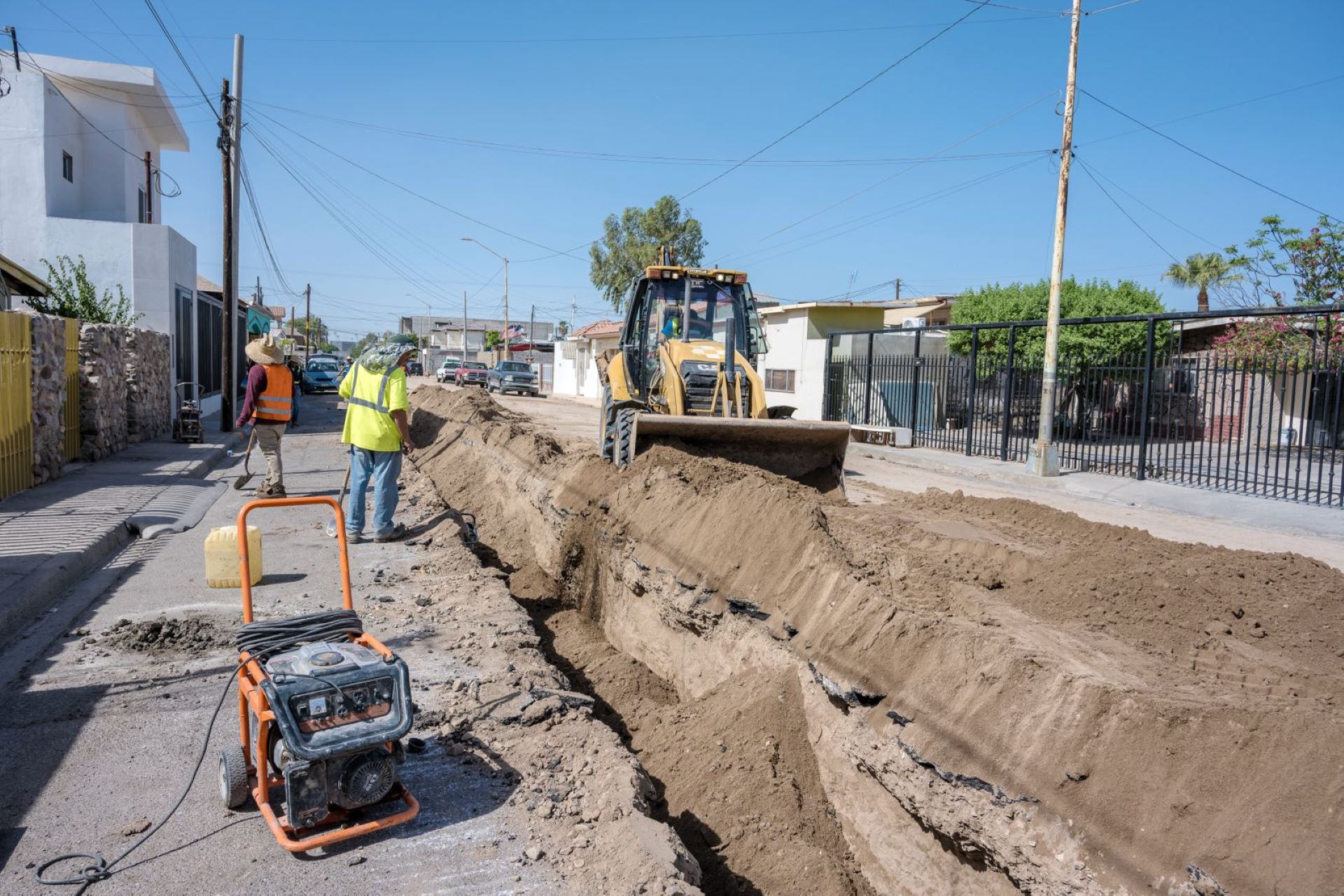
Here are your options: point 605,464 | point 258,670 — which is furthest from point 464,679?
point 605,464

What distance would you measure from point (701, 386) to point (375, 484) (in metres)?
3.87

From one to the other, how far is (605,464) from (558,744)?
18.2 ft

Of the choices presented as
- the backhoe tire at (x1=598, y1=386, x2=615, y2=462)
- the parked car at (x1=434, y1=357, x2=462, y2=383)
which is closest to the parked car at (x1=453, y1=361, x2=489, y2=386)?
the parked car at (x1=434, y1=357, x2=462, y2=383)

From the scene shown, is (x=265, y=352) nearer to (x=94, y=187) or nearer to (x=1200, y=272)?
(x=94, y=187)

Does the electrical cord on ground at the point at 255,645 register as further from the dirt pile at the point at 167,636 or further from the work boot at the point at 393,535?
the work boot at the point at 393,535

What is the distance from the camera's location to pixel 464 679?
5043mm

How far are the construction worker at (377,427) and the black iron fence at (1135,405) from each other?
11.7m

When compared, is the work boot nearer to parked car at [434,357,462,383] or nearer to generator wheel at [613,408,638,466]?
generator wheel at [613,408,638,466]

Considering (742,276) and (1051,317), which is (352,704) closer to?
(742,276)

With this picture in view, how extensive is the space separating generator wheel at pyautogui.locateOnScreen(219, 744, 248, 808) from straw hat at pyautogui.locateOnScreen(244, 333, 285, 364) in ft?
24.8

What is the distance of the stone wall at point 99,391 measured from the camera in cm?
1341

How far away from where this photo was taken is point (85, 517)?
29.9ft

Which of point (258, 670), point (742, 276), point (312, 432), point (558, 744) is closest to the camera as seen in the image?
point (258, 670)

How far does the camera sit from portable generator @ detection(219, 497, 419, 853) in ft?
10.8
